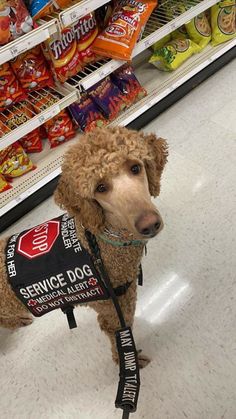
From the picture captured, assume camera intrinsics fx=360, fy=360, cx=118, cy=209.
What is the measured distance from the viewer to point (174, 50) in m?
2.32

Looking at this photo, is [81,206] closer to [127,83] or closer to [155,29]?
[127,83]

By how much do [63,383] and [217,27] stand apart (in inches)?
92.0

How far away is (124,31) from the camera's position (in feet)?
6.08

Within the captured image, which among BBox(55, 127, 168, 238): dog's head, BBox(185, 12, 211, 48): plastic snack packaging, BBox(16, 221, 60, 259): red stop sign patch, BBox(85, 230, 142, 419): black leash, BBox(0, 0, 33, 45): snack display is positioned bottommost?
BBox(85, 230, 142, 419): black leash

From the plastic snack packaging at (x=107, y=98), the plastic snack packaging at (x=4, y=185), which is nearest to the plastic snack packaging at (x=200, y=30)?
the plastic snack packaging at (x=107, y=98)

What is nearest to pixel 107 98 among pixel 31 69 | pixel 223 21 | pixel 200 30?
pixel 31 69

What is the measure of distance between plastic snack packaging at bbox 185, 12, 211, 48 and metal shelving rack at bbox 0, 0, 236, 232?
70 mm

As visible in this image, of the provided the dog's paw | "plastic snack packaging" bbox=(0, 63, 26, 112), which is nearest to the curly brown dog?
the dog's paw

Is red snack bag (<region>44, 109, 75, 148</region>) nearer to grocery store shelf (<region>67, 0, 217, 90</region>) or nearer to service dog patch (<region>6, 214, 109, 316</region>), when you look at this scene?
grocery store shelf (<region>67, 0, 217, 90</region>)

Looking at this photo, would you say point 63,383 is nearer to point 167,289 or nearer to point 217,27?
point 167,289

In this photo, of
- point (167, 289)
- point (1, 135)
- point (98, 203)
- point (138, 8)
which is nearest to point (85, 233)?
point (98, 203)

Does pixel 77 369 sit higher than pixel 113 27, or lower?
lower

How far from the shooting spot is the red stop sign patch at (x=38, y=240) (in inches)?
44.5

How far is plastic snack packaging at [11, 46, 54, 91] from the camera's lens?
172 cm
